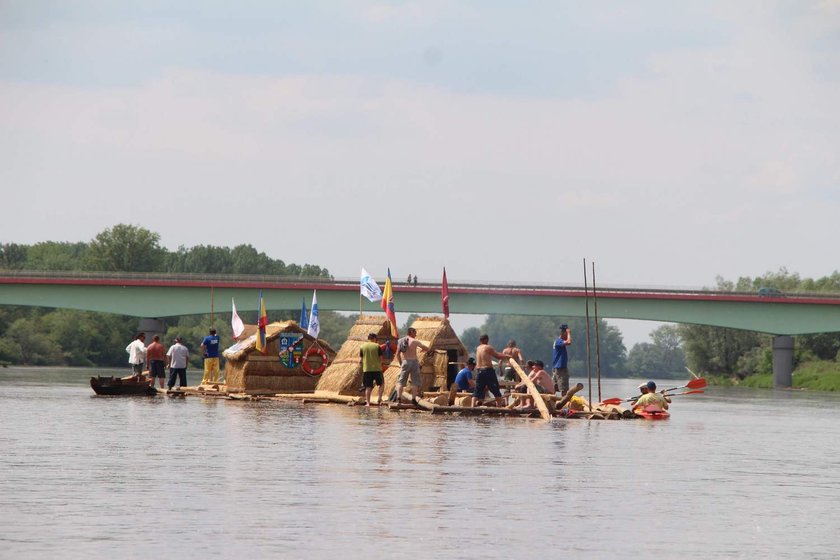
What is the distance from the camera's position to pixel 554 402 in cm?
3023

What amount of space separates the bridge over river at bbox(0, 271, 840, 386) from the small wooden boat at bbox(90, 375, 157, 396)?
5225cm

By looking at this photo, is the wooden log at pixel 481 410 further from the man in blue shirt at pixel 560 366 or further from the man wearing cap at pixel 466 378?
the man in blue shirt at pixel 560 366

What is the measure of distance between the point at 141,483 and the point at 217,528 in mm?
3210

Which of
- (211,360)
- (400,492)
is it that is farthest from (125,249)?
(400,492)

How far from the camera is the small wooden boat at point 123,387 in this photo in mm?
38031

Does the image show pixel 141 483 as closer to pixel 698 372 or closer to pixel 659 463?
pixel 659 463

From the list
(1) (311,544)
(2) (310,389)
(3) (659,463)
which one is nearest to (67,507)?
(1) (311,544)

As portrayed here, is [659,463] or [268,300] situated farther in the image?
[268,300]

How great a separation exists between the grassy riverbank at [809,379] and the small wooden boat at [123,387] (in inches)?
2435

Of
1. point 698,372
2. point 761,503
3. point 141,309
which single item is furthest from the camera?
point 698,372

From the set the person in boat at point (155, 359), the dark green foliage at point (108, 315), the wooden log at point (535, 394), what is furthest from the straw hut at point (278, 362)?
the dark green foliage at point (108, 315)

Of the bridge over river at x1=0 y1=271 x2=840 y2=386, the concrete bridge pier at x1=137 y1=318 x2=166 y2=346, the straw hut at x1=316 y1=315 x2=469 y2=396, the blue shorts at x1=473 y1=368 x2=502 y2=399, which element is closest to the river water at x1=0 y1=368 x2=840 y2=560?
the blue shorts at x1=473 y1=368 x2=502 y2=399

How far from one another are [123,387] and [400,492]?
82.2 feet

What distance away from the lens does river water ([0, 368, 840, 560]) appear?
11.4m
